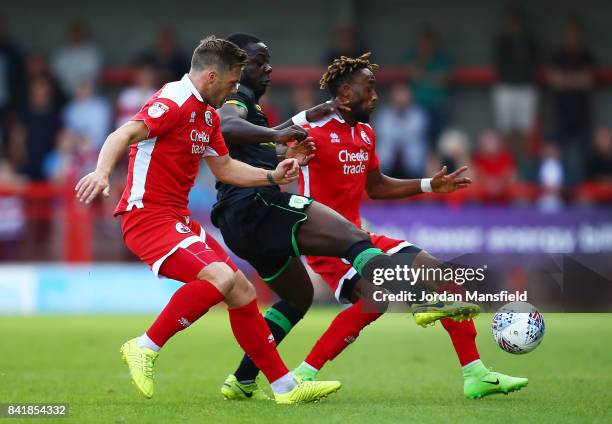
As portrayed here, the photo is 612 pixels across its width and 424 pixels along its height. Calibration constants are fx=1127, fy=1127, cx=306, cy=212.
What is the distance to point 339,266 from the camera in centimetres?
814

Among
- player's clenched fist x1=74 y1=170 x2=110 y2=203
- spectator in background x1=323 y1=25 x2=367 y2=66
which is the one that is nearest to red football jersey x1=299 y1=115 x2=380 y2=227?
player's clenched fist x1=74 y1=170 x2=110 y2=203

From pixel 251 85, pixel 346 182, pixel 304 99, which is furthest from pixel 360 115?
pixel 304 99

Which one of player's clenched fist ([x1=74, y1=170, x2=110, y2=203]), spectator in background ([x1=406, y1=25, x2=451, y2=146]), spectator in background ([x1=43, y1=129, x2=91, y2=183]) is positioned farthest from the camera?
spectator in background ([x1=406, y1=25, x2=451, y2=146])

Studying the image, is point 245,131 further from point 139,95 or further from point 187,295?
point 139,95

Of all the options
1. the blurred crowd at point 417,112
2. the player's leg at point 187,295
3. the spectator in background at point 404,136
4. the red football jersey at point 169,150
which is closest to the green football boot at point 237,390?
the player's leg at point 187,295

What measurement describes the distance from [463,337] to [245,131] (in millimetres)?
2100

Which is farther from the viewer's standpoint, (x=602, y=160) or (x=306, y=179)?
(x=602, y=160)

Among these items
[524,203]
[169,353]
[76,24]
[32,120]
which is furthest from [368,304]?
[76,24]

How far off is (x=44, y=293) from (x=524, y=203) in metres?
7.21

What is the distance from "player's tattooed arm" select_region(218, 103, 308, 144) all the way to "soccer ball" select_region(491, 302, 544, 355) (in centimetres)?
183

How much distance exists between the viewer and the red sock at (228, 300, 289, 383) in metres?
7.33

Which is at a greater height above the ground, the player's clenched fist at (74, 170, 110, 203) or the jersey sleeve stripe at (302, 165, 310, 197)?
the player's clenched fist at (74, 170, 110, 203)

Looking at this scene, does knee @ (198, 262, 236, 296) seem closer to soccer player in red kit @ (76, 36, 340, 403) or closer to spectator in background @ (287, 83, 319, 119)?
soccer player in red kit @ (76, 36, 340, 403)

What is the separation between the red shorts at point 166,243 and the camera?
7176 millimetres
